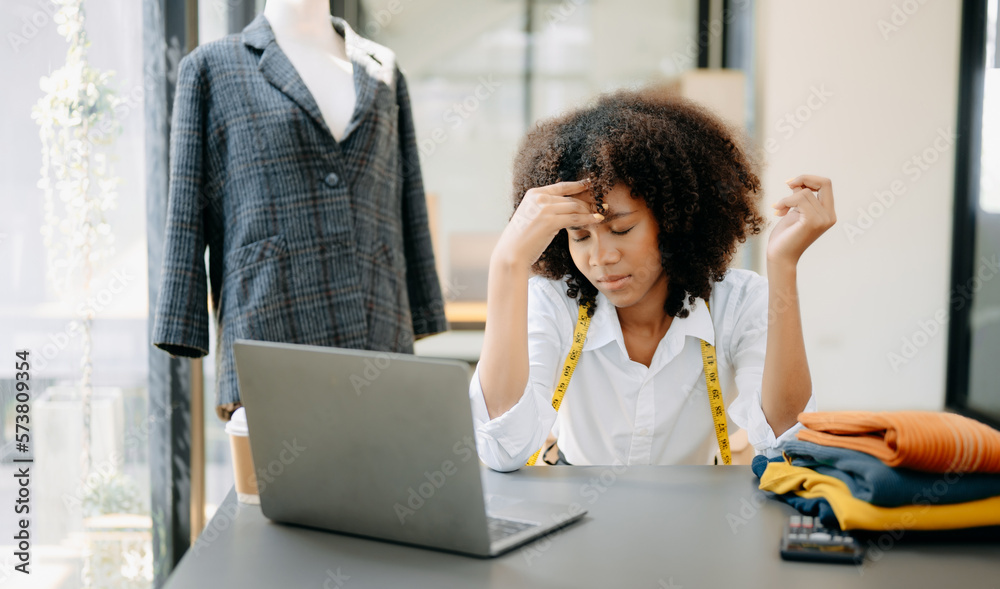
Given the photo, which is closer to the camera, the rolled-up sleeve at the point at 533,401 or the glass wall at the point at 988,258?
the rolled-up sleeve at the point at 533,401

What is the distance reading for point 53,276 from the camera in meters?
1.62

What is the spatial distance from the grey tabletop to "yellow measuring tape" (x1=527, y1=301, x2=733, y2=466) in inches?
19.0

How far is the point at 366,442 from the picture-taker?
888 mm

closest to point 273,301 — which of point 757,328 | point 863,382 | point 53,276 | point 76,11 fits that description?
point 53,276

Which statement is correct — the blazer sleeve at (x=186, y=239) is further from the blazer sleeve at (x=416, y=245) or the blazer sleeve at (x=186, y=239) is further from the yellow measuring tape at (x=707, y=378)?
the yellow measuring tape at (x=707, y=378)

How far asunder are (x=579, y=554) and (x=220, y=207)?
1123mm

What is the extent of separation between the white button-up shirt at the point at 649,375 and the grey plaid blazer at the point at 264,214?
1.22 feet

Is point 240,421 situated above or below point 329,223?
below

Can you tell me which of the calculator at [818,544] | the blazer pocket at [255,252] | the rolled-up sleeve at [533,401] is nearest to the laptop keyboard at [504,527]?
the rolled-up sleeve at [533,401]

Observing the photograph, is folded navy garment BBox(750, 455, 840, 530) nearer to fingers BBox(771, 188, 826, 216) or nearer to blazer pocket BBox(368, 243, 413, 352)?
fingers BBox(771, 188, 826, 216)

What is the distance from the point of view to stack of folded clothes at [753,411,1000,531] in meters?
0.89

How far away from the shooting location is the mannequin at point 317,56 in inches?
69.6

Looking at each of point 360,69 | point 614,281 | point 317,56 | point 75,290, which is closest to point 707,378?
point 614,281

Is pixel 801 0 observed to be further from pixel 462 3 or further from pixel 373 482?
pixel 373 482
